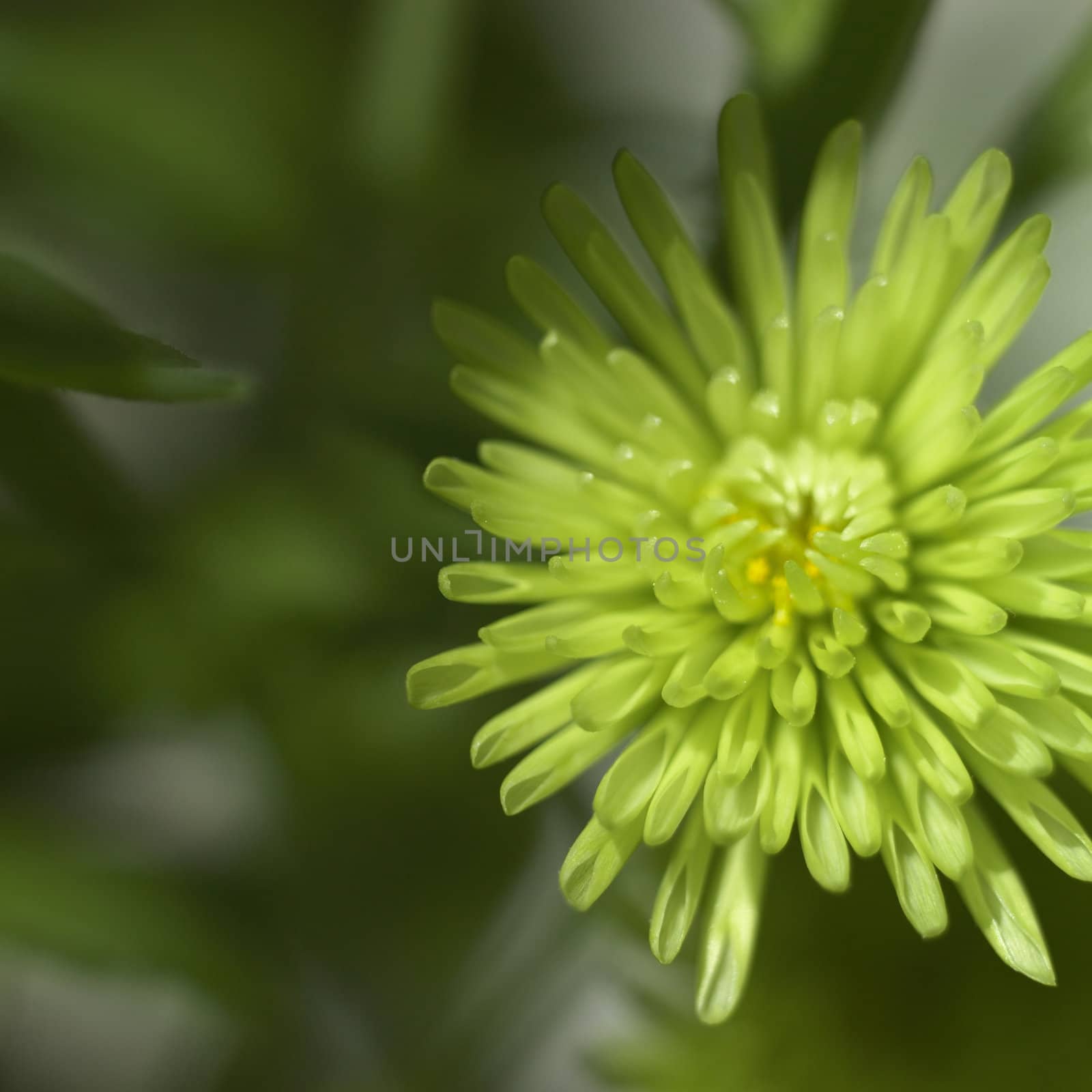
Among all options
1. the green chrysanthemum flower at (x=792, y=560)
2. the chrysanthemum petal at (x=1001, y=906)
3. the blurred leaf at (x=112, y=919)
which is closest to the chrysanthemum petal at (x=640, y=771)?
the green chrysanthemum flower at (x=792, y=560)

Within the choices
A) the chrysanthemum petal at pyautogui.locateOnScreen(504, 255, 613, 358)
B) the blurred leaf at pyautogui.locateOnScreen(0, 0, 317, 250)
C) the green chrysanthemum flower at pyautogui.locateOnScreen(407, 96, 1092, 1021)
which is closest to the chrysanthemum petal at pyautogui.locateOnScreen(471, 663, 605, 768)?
the green chrysanthemum flower at pyautogui.locateOnScreen(407, 96, 1092, 1021)

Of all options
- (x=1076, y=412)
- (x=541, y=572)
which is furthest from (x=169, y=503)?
(x=1076, y=412)

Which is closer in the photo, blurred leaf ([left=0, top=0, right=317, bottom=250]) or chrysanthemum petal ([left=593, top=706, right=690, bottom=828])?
chrysanthemum petal ([left=593, top=706, right=690, bottom=828])

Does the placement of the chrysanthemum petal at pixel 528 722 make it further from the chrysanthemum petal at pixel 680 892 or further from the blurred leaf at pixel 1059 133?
the blurred leaf at pixel 1059 133

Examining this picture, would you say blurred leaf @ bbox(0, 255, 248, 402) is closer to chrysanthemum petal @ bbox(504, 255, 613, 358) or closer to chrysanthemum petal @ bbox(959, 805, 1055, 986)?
chrysanthemum petal @ bbox(504, 255, 613, 358)

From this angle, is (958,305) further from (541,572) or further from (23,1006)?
(23,1006)

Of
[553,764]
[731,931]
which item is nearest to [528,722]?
[553,764]
